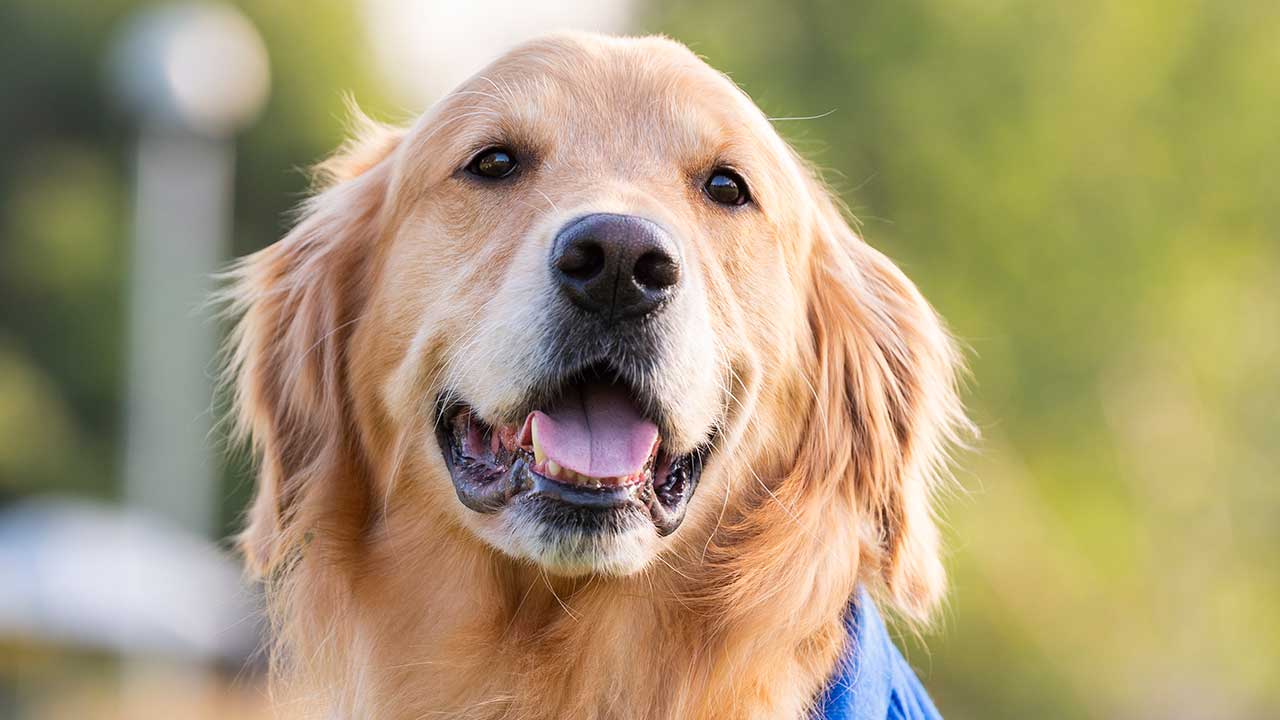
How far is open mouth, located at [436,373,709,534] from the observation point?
10.7 ft

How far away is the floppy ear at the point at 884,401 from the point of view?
3924 mm

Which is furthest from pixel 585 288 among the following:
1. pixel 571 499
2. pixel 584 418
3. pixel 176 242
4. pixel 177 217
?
pixel 176 242

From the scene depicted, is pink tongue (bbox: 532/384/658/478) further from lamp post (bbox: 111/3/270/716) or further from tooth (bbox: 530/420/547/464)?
lamp post (bbox: 111/3/270/716)

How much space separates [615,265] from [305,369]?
1.26 meters

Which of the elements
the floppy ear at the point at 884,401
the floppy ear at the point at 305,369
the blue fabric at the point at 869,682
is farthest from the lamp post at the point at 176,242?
the blue fabric at the point at 869,682

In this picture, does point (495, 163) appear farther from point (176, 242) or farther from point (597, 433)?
point (176, 242)

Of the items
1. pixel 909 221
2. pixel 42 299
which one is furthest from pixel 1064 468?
pixel 42 299

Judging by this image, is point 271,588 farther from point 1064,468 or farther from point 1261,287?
point 1261,287

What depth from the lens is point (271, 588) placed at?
408cm

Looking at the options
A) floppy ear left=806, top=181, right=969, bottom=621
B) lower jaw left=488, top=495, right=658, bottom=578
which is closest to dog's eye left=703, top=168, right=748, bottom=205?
floppy ear left=806, top=181, right=969, bottom=621

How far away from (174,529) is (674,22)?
923 cm

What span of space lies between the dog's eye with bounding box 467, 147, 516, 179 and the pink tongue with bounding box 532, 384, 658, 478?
0.73m

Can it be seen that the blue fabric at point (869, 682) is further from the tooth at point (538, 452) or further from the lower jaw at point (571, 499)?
the tooth at point (538, 452)

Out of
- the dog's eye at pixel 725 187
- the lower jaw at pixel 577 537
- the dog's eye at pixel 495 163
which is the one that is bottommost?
the lower jaw at pixel 577 537
